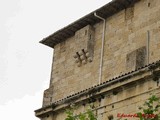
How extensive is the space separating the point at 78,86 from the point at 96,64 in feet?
4.01

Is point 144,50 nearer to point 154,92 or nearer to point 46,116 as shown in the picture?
point 154,92

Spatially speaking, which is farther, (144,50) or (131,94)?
(144,50)

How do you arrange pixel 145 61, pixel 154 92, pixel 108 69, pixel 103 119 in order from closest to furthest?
pixel 154 92 < pixel 103 119 < pixel 145 61 < pixel 108 69

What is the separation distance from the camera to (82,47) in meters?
22.7

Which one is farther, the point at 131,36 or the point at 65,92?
the point at 65,92

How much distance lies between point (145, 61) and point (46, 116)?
4.70 metres

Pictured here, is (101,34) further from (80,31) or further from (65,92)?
(65,92)

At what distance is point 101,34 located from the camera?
22141 mm

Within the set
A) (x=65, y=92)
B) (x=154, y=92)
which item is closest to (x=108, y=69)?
(x=65, y=92)

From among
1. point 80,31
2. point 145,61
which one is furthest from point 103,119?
point 80,31

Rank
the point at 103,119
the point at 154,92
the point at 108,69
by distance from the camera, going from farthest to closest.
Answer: the point at 108,69
the point at 103,119
the point at 154,92

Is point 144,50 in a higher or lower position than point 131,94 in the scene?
higher

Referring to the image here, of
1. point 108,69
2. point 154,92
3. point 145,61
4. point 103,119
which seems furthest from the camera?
point 108,69

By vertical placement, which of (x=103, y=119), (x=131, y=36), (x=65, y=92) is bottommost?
(x=103, y=119)
